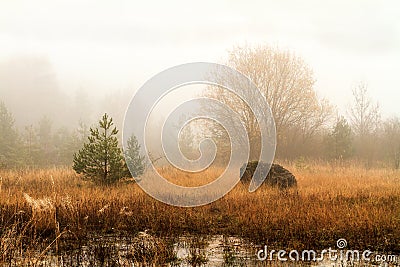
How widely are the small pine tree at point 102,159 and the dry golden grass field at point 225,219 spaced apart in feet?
3.49

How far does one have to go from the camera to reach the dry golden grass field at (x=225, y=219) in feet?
20.4

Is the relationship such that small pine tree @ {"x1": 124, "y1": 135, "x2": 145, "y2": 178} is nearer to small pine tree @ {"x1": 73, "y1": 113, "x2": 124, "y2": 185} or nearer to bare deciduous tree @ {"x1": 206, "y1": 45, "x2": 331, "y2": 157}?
small pine tree @ {"x1": 73, "y1": 113, "x2": 124, "y2": 185}

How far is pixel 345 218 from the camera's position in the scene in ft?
24.0

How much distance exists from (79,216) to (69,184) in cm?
556

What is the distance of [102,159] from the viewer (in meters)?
11.4

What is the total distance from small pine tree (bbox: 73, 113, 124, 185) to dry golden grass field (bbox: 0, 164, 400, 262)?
106 cm

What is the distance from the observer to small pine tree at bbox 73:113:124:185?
Answer: 37.1 feet

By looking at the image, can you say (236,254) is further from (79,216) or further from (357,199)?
(357,199)

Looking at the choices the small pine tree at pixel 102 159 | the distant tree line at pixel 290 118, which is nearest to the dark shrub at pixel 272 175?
the small pine tree at pixel 102 159

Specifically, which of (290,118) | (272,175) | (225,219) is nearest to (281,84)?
(290,118)

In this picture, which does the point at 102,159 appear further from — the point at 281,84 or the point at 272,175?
the point at 281,84

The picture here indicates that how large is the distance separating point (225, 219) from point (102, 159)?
521 cm

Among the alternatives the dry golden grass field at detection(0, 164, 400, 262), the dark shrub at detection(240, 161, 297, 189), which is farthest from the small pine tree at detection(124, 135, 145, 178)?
the dark shrub at detection(240, 161, 297, 189)

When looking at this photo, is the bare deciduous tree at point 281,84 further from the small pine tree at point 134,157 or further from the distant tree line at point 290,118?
the small pine tree at point 134,157
